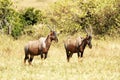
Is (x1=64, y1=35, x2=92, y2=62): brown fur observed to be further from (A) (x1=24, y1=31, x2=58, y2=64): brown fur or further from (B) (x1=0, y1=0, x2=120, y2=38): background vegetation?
(B) (x1=0, y1=0, x2=120, y2=38): background vegetation

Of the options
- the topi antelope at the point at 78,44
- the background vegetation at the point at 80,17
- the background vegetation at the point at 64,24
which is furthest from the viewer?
the background vegetation at the point at 80,17

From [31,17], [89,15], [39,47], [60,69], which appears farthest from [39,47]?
[31,17]

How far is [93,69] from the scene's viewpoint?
16359 millimetres

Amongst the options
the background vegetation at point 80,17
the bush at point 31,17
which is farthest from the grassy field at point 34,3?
the background vegetation at point 80,17

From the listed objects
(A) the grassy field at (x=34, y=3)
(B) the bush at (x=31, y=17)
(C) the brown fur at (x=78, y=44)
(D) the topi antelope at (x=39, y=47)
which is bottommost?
(A) the grassy field at (x=34, y=3)

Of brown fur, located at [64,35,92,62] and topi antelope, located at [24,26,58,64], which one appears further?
brown fur, located at [64,35,92,62]

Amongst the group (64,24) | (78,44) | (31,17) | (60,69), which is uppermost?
(60,69)

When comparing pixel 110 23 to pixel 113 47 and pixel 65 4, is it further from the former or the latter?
pixel 113 47

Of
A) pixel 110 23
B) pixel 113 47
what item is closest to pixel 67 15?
pixel 110 23

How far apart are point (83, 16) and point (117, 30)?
12.1 feet

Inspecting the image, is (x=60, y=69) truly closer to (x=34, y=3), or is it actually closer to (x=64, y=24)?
(x=64, y=24)

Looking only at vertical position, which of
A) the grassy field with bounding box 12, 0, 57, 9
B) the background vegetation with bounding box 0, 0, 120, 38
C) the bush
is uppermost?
the background vegetation with bounding box 0, 0, 120, 38

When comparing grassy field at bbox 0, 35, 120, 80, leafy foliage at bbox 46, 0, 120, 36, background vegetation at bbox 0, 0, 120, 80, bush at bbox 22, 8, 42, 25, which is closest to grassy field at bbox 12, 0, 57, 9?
background vegetation at bbox 0, 0, 120, 80

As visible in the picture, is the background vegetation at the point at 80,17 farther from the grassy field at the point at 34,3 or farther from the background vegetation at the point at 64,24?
Result: the grassy field at the point at 34,3
